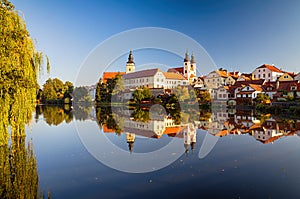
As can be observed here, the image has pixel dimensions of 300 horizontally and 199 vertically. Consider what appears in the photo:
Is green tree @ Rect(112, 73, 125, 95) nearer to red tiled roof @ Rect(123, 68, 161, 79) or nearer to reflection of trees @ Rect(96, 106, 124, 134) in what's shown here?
red tiled roof @ Rect(123, 68, 161, 79)

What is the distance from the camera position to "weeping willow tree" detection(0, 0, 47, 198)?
8.08 m

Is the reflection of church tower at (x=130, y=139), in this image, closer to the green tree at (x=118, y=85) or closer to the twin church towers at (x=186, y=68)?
the green tree at (x=118, y=85)

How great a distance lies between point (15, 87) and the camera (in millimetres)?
8938

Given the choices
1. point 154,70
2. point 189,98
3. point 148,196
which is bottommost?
point 148,196

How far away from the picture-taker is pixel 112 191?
618 centimetres

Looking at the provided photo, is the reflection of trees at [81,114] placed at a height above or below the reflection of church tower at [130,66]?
below

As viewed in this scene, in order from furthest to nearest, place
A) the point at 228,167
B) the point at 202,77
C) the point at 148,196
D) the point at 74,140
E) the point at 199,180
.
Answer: the point at 202,77
the point at 74,140
the point at 228,167
the point at 199,180
the point at 148,196

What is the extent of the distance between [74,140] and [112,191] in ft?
25.1

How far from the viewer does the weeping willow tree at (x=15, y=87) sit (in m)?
8.08

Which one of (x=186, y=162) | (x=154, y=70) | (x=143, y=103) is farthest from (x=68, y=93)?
(x=186, y=162)

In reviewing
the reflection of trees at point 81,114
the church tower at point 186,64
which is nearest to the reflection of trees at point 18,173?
the reflection of trees at point 81,114

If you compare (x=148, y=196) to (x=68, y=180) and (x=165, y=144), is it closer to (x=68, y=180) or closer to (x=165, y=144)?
(x=68, y=180)

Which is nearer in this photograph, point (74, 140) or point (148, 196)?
point (148, 196)

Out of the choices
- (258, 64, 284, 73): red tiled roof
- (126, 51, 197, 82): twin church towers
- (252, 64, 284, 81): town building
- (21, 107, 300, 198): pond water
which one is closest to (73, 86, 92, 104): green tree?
(126, 51, 197, 82): twin church towers
